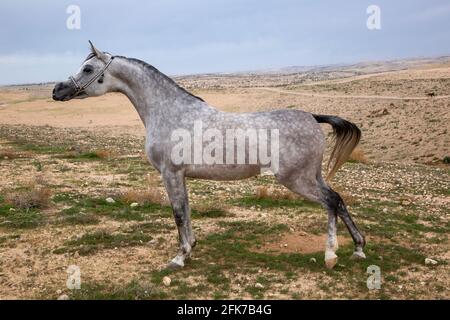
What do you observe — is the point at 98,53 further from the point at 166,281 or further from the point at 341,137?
the point at 341,137

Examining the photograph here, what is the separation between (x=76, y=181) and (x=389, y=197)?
27.1 ft

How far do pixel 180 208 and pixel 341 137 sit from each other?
9.21ft

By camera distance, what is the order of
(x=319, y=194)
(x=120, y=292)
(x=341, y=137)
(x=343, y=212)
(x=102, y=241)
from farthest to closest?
1. (x=102, y=241)
2. (x=341, y=137)
3. (x=343, y=212)
4. (x=319, y=194)
5. (x=120, y=292)

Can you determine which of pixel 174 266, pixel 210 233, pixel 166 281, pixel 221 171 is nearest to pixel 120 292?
pixel 166 281

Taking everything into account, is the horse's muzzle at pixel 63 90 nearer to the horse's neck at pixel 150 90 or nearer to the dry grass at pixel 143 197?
the horse's neck at pixel 150 90

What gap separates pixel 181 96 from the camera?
6703mm

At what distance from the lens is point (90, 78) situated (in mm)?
6613

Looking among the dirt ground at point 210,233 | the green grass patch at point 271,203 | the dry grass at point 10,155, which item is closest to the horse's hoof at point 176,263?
the dirt ground at point 210,233

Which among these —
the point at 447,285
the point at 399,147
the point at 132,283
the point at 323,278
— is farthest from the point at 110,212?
the point at 399,147


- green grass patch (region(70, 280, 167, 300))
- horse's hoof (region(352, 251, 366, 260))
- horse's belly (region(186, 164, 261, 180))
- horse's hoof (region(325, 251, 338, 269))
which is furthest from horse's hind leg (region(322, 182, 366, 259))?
green grass patch (region(70, 280, 167, 300))

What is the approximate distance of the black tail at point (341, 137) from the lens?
7.01 meters

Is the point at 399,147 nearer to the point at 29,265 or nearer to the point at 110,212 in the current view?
the point at 110,212

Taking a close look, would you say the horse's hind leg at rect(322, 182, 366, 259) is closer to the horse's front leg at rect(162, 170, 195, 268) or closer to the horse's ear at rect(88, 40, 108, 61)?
the horse's front leg at rect(162, 170, 195, 268)

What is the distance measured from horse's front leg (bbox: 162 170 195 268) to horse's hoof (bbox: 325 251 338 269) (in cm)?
206
